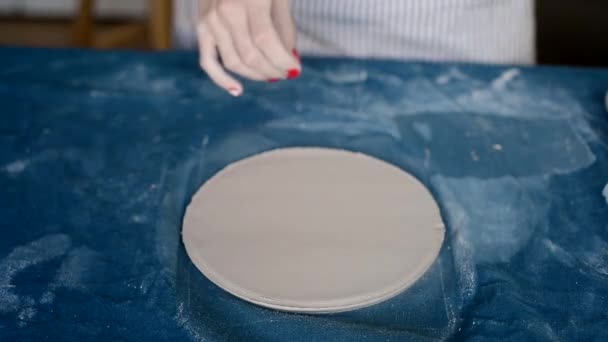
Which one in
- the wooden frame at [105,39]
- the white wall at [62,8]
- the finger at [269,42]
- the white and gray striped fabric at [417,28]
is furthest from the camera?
the white wall at [62,8]

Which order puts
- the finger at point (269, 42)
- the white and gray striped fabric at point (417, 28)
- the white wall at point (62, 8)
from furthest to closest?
the white wall at point (62, 8) → the white and gray striped fabric at point (417, 28) → the finger at point (269, 42)

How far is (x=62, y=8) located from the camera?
2174 mm

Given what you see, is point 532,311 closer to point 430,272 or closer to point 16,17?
point 430,272

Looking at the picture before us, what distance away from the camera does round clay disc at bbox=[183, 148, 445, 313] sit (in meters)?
0.60

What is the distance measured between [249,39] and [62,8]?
1.68 metres

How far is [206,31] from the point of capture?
0.75 metres

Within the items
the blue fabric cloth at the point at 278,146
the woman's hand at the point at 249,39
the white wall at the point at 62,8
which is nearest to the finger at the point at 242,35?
the woman's hand at the point at 249,39

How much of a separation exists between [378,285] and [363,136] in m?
0.25

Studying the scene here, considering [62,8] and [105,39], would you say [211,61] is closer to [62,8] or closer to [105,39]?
[105,39]

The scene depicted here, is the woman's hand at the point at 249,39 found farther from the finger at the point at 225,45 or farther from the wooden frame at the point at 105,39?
the wooden frame at the point at 105,39

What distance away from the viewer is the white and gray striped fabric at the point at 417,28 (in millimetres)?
943

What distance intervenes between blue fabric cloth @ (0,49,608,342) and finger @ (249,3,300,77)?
11cm

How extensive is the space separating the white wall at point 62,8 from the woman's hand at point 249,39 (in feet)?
4.93

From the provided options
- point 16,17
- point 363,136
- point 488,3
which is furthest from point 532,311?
point 16,17
